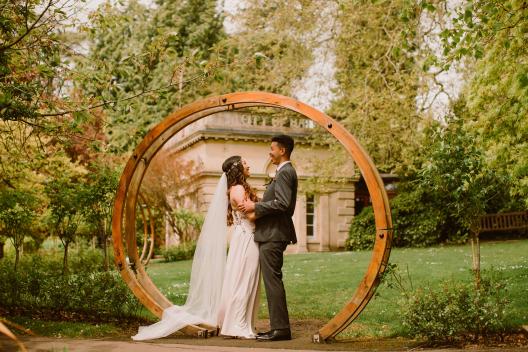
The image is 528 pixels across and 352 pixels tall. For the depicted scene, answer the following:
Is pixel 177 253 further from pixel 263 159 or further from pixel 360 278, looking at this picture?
pixel 360 278

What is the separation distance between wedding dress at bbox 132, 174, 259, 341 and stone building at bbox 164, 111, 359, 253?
1707 centimetres

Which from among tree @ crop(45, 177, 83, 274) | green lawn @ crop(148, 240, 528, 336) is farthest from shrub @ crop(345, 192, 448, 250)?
tree @ crop(45, 177, 83, 274)

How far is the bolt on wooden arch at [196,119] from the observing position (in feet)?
23.0

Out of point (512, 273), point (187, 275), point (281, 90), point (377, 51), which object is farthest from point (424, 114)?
point (187, 275)

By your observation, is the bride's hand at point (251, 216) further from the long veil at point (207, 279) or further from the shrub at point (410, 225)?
the shrub at point (410, 225)

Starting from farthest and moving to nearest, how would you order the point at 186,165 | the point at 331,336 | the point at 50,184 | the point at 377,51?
1. the point at 186,165
2. the point at 377,51
3. the point at 50,184
4. the point at 331,336

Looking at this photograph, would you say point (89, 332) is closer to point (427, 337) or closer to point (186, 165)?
point (427, 337)

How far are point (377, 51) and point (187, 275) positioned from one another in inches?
345

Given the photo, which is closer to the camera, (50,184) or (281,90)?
(50,184)

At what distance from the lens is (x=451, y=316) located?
21.8ft

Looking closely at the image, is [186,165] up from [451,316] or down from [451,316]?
up

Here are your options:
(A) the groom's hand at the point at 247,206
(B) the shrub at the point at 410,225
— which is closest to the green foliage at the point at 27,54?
(A) the groom's hand at the point at 247,206

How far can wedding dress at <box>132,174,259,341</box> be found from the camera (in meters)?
7.81

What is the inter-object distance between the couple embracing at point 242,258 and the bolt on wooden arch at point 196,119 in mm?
297
